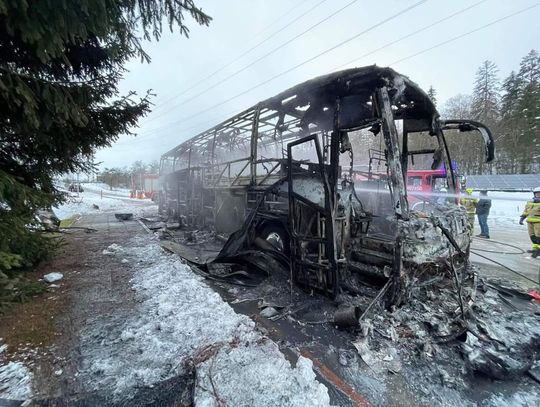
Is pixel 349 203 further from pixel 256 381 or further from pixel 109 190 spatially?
pixel 109 190

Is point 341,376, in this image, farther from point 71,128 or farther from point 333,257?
point 71,128

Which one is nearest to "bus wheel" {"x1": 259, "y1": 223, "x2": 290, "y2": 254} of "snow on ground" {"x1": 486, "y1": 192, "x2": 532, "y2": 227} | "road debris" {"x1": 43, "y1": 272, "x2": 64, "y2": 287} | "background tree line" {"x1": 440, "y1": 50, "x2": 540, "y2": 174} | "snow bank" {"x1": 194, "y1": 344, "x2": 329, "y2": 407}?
"snow bank" {"x1": 194, "y1": 344, "x2": 329, "y2": 407}

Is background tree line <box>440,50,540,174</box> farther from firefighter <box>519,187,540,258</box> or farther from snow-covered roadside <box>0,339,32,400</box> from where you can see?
snow-covered roadside <box>0,339,32,400</box>

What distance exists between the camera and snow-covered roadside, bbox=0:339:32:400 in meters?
1.89

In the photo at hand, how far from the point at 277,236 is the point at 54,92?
11.7ft

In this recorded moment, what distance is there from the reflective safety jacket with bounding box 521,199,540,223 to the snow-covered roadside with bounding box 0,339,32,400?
32.5 ft

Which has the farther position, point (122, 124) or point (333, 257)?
point (122, 124)

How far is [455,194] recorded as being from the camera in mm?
4324

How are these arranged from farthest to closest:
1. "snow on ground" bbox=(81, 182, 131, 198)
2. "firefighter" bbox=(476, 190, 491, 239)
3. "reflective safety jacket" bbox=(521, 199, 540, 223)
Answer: "snow on ground" bbox=(81, 182, 131, 198), "firefighter" bbox=(476, 190, 491, 239), "reflective safety jacket" bbox=(521, 199, 540, 223)

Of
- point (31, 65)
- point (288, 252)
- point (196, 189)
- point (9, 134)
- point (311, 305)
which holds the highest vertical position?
point (31, 65)

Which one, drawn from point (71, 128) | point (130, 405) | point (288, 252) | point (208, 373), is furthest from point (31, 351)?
point (288, 252)

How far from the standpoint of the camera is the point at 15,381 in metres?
2.03

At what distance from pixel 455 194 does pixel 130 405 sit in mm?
5089

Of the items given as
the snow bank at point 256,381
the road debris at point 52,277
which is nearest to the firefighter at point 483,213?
the snow bank at point 256,381
